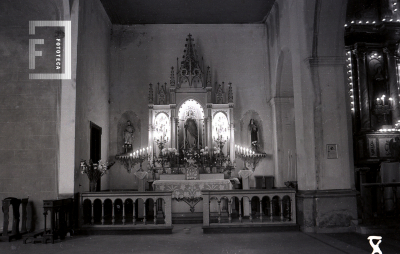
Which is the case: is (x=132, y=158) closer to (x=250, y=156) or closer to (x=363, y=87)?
(x=250, y=156)

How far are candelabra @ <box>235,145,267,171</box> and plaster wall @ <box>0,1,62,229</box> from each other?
5.43 meters

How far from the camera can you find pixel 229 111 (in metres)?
11.5

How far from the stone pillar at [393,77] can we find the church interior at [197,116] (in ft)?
0.12

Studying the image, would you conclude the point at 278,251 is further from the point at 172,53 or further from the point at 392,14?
the point at 392,14

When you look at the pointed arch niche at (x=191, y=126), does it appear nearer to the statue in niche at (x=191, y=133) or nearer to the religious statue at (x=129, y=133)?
→ the statue in niche at (x=191, y=133)

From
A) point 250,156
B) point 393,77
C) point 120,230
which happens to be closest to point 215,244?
point 120,230

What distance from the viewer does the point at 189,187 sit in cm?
896

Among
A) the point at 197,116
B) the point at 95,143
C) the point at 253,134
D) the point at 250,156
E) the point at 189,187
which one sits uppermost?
the point at 197,116

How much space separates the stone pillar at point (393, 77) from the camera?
1254 cm

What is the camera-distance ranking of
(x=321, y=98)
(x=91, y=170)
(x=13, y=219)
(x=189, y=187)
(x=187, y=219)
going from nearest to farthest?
(x=13, y=219), (x=321, y=98), (x=91, y=170), (x=189, y=187), (x=187, y=219)

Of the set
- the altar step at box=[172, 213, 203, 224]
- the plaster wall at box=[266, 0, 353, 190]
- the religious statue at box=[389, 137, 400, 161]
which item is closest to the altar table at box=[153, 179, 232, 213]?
the altar step at box=[172, 213, 203, 224]

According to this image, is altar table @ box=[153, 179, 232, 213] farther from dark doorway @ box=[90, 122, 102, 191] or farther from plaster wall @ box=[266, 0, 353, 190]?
plaster wall @ box=[266, 0, 353, 190]

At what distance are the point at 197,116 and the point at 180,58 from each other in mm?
1972

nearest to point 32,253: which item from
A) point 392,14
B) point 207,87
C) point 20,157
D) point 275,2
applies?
point 20,157
